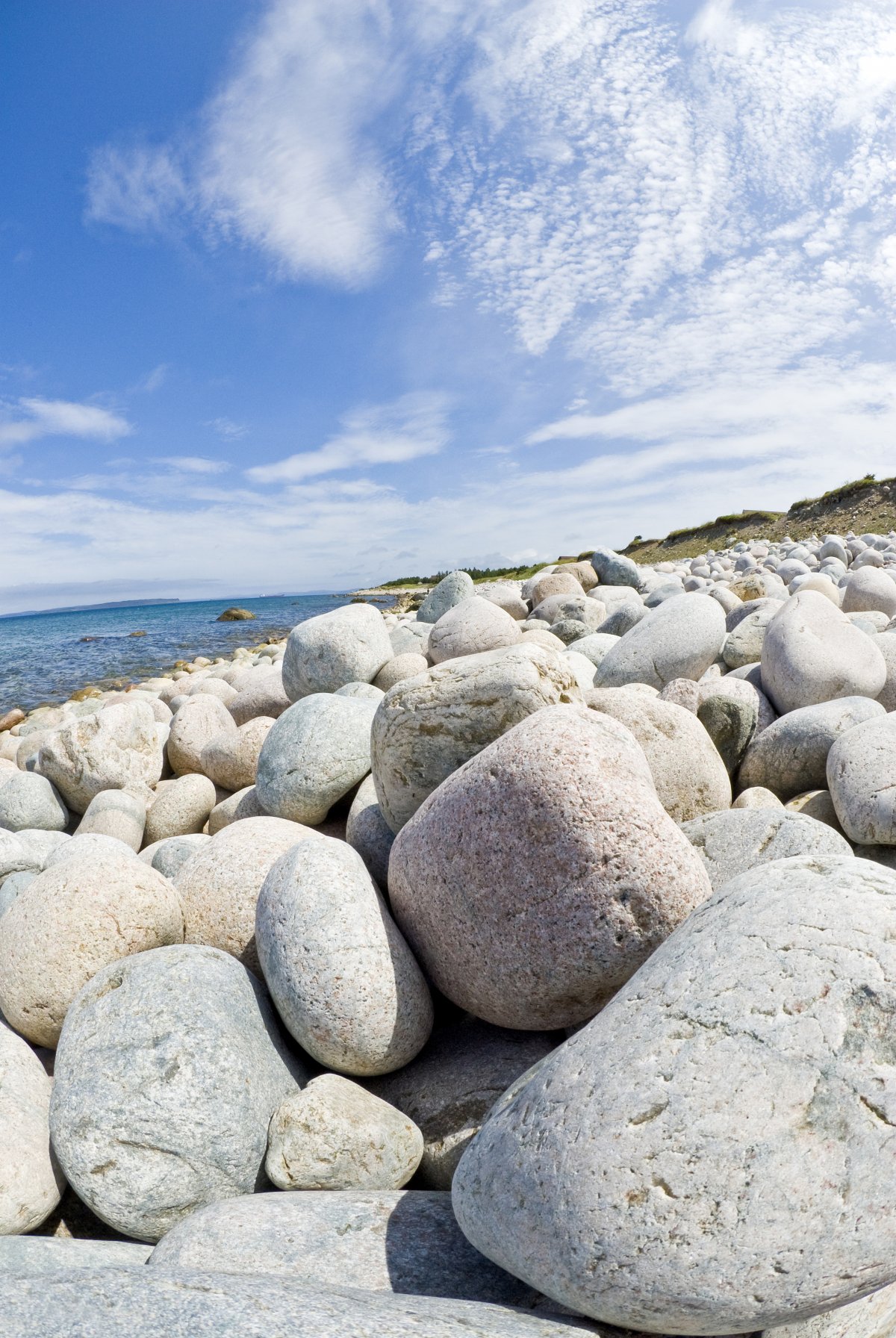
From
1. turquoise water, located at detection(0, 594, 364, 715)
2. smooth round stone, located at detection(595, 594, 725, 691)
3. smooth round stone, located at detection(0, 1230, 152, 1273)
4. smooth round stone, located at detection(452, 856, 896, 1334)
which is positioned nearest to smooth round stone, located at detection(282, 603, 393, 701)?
smooth round stone, located at detection(595, 594, 725, 691)

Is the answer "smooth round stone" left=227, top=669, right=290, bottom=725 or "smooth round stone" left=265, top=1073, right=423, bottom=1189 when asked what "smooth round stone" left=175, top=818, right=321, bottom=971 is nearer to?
"smooth round stone" left=265, top=1073, right=423, bottom=1189

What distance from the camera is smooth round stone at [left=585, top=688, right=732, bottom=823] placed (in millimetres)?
3986

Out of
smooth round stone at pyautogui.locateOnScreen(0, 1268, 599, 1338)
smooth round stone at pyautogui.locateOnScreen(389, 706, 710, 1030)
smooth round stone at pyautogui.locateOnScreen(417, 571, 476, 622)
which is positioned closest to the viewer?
A: smooth round stone at pyautogui.locateOnScreen(0, 1268, 599, 1338)

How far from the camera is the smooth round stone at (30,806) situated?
6.82 metres

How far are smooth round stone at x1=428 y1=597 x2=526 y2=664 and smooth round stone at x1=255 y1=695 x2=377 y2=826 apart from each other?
7.11 feet

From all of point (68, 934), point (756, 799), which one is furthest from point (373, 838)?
point (756, 799)

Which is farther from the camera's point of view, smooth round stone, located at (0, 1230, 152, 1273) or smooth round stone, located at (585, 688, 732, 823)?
smooth round stone, located at (585, 688, 732, 823)

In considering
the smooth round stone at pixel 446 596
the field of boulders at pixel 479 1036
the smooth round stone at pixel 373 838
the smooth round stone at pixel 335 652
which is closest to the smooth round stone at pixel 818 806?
the field of boulders at pixel 479 1036

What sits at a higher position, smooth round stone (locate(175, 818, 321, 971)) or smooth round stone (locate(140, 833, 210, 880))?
smooth round stone (locate(175, 818, 321, 971))

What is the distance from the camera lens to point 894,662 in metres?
5.84

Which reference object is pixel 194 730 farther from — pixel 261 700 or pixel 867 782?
pixel 867 782

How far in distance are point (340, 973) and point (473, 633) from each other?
4.45 meters

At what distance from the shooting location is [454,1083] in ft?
9.69

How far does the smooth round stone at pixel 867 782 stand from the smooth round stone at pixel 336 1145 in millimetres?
2591
